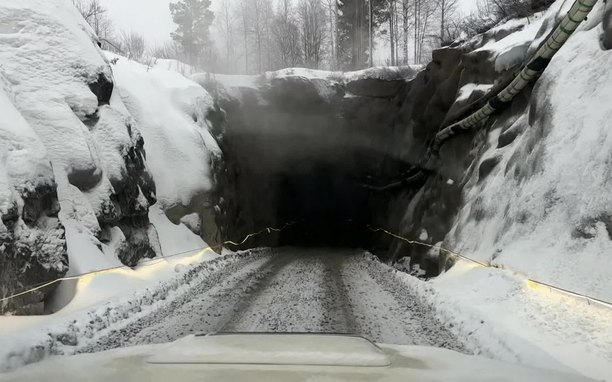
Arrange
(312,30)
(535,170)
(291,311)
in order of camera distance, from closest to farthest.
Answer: (291,311)
(535,170)
(312,30)

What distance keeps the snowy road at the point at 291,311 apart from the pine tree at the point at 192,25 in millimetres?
37607

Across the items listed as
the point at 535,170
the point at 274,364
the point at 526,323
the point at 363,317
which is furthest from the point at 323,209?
the point at 274,364

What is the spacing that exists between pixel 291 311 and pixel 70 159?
6361 millimetres

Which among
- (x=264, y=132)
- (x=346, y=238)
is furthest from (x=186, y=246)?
(x=346, y=238)

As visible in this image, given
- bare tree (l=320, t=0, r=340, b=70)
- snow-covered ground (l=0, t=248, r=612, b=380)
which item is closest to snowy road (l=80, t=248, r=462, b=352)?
snow-covered ground (l=0, t=248, r=612, b=380)

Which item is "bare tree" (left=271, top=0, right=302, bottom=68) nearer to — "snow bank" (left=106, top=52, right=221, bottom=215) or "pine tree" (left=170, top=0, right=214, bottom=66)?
"pine tree" (left=170, top=0, right=214, bottom=66)

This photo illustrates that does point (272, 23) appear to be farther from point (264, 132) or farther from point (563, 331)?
point (563, 331)

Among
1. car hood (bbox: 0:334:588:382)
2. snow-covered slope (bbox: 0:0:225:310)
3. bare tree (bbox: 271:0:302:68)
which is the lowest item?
car hood (bbox: 0:334:588:382)

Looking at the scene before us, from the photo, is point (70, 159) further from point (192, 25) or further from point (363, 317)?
point (192, 25)

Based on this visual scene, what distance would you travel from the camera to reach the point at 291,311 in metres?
9.00

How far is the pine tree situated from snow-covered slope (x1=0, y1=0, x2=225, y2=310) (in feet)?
101

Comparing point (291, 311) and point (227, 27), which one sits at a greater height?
point (227, 27)

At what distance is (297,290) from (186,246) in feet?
19.5

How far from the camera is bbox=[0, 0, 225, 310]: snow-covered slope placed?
344 inches
